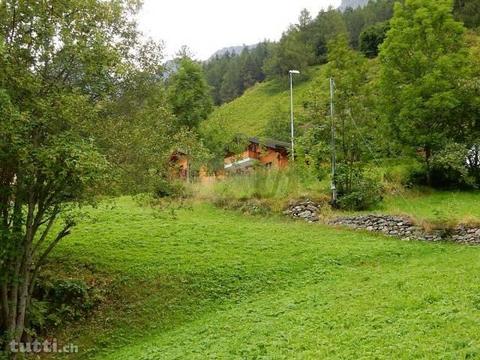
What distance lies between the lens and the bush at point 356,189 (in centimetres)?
1842

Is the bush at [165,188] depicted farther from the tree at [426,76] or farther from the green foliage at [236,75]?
the green foliage at [236,75]

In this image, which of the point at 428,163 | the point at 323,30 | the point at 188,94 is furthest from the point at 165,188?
the point at 323,30

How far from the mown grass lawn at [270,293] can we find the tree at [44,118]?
6.58 ft

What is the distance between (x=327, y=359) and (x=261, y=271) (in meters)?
5.56

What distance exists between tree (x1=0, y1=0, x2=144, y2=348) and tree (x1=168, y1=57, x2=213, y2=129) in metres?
22.9

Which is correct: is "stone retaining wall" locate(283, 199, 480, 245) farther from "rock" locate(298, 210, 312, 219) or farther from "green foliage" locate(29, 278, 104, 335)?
"green foliage" locate(29, 278, 104, 335)

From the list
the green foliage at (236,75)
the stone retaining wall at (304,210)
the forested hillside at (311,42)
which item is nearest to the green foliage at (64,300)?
the stone retaining wall at (304,210)

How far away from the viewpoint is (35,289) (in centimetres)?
1133

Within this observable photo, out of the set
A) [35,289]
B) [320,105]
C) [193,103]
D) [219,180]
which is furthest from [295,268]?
[193,103]

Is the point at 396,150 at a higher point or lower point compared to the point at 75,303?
higher

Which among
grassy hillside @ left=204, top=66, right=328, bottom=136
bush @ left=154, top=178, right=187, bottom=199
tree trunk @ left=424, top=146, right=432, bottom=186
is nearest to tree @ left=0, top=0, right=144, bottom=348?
bush @ left=154, top=178, right=187, bottom=199

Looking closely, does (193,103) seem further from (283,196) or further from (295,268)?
(295,268)

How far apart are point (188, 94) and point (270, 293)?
77.3 feet

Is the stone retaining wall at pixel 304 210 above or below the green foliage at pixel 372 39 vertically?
below
